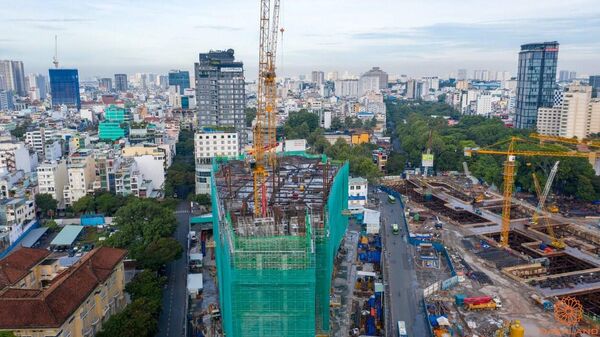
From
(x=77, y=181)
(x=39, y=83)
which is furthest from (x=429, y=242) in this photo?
(x=39, y=83)

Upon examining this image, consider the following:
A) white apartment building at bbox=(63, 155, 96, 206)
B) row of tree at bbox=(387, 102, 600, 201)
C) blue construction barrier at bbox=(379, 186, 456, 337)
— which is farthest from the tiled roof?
row of tree at bbox=(387, 102, 600, 201)

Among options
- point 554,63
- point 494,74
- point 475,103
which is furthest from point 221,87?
point 494,74

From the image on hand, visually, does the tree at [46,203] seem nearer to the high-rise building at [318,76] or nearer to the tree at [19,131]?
the tree at [19,131]

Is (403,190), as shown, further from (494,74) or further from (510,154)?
(494,74)

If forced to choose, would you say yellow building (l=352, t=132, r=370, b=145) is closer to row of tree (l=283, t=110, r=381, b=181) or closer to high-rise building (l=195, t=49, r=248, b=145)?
row of tree (l=283, t=110, r=381, b=181)

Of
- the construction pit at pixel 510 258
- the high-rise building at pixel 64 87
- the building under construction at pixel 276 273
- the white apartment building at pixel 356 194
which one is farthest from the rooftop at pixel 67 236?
the high-rise building at pixel 64 87

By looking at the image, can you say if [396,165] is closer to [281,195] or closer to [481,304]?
[281,195]
